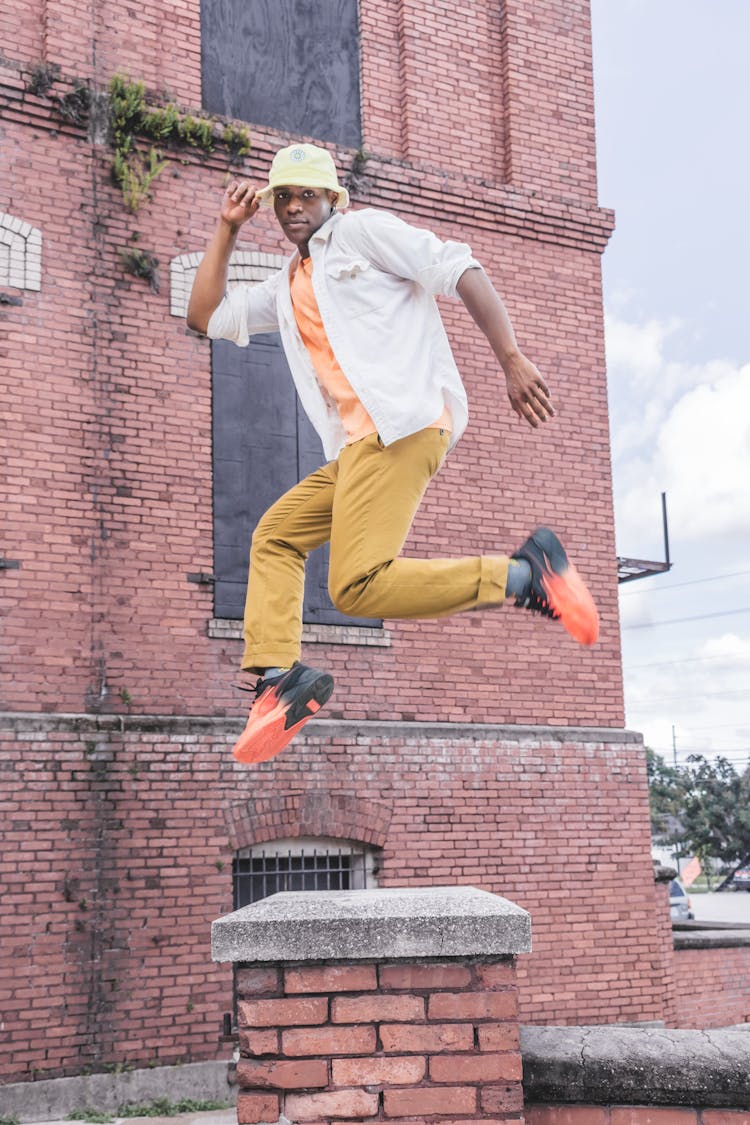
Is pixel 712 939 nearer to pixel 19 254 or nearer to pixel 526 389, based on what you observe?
pixel 19 254

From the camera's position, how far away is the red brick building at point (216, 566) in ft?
28.6

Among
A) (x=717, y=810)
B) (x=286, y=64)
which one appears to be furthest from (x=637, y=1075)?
(x=717, y=810)

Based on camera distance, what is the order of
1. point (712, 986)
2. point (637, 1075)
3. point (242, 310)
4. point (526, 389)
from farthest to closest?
1. point (712, 986)
2. point (242, 310)
3. point (526, 389)
4. point (637, 1075)

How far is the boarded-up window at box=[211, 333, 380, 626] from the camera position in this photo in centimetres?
964

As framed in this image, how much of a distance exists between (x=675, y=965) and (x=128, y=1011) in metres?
5.61

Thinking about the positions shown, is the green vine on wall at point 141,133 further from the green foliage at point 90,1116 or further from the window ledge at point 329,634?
the green foliage at point 90,1116

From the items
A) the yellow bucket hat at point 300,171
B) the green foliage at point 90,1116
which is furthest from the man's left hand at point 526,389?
the green foliage at point 90,1116

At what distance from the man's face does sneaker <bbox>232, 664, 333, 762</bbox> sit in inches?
59.6

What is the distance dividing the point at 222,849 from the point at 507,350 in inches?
242

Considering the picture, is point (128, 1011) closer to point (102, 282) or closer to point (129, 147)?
point (102, 282)

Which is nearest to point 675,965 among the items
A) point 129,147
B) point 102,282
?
point 102,282

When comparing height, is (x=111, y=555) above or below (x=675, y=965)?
above

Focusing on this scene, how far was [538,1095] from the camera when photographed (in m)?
3.62

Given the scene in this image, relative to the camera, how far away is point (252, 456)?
9.94 m
